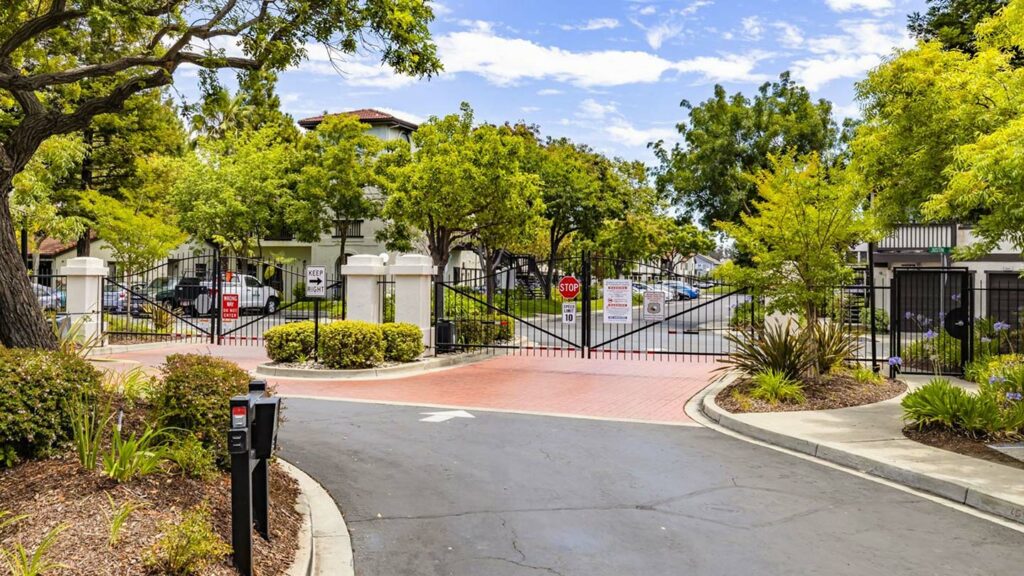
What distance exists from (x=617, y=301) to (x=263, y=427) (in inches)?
473

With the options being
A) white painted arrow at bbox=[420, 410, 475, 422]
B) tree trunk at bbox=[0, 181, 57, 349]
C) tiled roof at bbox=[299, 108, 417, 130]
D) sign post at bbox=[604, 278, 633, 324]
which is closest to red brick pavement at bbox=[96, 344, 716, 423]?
white painted arrow at bbox=[420, 410, 475, 422]

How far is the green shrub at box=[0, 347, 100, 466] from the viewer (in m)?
5.28

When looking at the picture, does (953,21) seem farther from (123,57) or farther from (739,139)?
(123,57)

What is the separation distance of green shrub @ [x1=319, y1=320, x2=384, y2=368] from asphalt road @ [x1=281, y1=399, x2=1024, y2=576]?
212 inches

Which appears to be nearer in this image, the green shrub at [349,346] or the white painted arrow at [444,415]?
the white painted arrow at [444,415]

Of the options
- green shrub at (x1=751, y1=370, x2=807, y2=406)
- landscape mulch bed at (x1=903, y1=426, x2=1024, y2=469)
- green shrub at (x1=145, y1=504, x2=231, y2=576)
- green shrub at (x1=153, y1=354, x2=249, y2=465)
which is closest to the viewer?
green shrub at (x1=145, y1=504, x2=231, y2=576)

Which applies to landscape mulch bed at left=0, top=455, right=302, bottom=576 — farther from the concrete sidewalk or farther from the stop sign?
the stop sign

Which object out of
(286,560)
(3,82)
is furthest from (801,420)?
(3,82)

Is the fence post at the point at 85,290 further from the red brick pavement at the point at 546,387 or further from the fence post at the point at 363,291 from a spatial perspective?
the fence post at the point at 363,291

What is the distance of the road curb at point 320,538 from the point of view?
493cm

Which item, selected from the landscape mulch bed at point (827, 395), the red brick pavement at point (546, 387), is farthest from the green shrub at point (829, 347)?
the red brick pavement at point (546, 387)

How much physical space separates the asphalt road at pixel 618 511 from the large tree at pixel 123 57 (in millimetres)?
3344

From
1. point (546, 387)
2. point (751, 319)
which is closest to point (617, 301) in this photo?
point (751, 319)

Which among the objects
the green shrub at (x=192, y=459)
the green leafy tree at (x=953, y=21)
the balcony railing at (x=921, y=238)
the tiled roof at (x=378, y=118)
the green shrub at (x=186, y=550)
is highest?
the tiled roof at (x=378, y=118)
